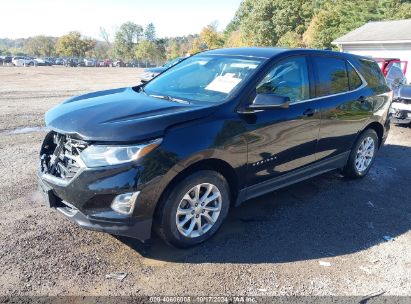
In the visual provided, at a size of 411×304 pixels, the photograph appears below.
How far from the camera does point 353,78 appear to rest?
17.3ft

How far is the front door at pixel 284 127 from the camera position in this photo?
387cm

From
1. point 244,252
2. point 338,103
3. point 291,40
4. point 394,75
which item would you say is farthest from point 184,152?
point 291,40

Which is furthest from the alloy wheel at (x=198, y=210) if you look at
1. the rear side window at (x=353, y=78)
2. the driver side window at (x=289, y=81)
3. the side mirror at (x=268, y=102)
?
the rear side window at (x=353, y=78)

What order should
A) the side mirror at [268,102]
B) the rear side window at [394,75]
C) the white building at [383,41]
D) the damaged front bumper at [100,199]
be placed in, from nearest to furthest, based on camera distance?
the damaged front bumper at [100,199]
the side mirror at [268,102]
the rear side window at [394,75]
the white building at [383,41]

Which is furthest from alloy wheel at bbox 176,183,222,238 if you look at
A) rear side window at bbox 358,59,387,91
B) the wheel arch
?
rear side window at bbox 358,59,387,91

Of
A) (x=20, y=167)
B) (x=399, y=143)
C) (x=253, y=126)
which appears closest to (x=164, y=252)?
(x=253, y=126)

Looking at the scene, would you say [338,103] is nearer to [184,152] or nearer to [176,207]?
[184,152]

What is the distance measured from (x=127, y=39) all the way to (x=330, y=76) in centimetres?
12081

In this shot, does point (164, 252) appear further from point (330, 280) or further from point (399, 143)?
point (399, 143)

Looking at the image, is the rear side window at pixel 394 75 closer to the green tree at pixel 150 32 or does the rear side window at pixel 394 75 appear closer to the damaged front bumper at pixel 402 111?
the damaged front bumper at pixel 402 111

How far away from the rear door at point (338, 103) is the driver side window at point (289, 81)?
225 mm

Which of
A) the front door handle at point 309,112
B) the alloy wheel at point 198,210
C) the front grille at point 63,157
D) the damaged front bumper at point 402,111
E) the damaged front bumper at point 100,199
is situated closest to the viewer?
the damaged front bumper at point 100,199

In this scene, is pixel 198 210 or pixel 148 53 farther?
pixel 148 53

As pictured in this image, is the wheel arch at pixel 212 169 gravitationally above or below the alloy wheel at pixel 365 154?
above
